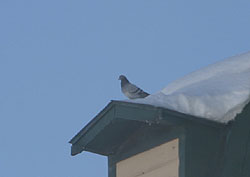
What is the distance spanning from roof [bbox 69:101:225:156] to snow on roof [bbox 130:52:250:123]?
0.06 metres

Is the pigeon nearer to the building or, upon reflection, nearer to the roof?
the roof

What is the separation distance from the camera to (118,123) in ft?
14.1

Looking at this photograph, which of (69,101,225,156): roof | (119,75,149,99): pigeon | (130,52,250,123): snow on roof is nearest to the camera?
(69,101,225,156): roof

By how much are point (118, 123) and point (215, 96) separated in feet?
2.01

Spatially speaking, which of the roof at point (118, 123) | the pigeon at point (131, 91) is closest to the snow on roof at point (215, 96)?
the roof at point (118, 123)

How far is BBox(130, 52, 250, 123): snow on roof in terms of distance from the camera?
160 inches

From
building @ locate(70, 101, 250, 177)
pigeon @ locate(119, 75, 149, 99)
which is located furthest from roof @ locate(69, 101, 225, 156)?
pigeon @ locate(119, 75, 149, 99)

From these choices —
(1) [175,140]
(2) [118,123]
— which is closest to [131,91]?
(2) [118,123]

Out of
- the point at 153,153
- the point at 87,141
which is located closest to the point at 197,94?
the point at 153,153

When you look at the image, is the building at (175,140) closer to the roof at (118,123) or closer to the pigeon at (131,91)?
the roof at (118,123)

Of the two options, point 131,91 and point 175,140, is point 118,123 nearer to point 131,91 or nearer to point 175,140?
point 175,140

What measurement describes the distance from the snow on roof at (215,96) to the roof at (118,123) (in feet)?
0.21

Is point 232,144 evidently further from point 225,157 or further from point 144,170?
point 144,170

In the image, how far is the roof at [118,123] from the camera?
12.9 feet
